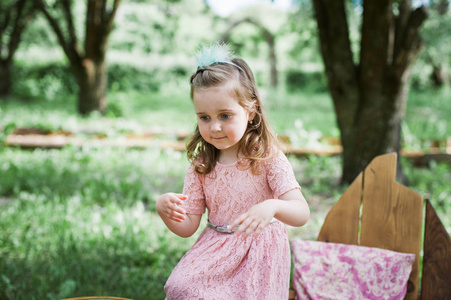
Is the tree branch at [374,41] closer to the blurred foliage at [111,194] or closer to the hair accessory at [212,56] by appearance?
the blurred foliage at [111,194]

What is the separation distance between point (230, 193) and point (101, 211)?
2.45m

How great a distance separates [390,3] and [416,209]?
267 centimetres

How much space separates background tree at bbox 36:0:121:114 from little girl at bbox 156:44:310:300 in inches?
290

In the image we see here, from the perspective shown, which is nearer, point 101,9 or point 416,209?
point 416,209

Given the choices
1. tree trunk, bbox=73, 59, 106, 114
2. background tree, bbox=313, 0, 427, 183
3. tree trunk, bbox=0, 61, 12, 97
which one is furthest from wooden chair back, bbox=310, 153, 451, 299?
tree trunk, bbox=0, 61, 12, 97

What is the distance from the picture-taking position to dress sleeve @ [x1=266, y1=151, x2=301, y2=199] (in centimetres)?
171

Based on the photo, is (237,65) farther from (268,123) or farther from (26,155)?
(26,155)

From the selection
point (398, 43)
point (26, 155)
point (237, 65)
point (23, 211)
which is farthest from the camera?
point (26, 155)

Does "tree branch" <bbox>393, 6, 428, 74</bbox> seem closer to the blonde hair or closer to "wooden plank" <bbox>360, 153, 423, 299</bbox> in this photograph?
"wooden plank" <bbox>360, 153, 423, 299</bbox>

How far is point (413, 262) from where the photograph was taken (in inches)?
79.2

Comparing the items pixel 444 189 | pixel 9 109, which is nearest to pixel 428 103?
pixel 444 189

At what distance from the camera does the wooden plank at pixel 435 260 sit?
6.37 ft

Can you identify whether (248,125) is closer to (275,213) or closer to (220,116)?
(220,116)

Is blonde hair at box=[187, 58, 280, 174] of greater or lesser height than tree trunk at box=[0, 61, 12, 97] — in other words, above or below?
below
